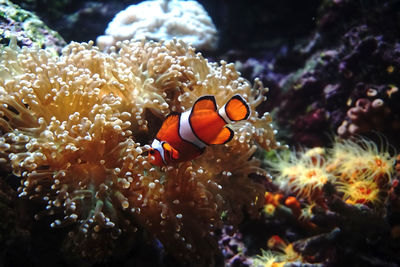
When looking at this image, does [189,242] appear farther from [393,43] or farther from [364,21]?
[364,21]

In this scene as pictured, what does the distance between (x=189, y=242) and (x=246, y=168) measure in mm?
808

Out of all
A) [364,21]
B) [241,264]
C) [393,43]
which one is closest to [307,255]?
[241,264]

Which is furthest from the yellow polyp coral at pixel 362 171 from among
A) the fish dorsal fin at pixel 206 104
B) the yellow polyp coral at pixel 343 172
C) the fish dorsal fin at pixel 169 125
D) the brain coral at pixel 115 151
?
the fish dorsal fin at pixel 169 125

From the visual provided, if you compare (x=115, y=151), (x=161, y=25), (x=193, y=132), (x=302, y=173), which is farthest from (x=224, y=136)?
(x=161, y=25)

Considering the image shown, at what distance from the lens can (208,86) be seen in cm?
270

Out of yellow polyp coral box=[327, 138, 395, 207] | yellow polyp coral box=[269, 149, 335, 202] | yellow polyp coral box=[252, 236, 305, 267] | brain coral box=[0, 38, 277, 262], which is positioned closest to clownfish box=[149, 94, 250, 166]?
brain coral box=[0, 38, 277, 262]

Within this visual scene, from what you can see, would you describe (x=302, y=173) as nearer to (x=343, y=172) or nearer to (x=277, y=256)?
(x=343, y=172)

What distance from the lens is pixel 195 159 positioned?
8.21ft

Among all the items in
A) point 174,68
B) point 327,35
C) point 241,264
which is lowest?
point 241,264

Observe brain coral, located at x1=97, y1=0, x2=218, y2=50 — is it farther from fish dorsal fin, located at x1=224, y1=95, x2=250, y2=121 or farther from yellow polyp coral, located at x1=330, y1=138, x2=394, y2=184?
fish dorsal fin, located at x1=224, y1=95, x2=250, y2=121

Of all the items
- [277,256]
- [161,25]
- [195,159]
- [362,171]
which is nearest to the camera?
[195,159]

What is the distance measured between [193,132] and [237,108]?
35cm

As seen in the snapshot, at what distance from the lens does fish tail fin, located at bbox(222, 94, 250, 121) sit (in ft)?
6.21

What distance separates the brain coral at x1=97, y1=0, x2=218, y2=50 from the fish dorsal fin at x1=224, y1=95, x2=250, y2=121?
9.26 ft
